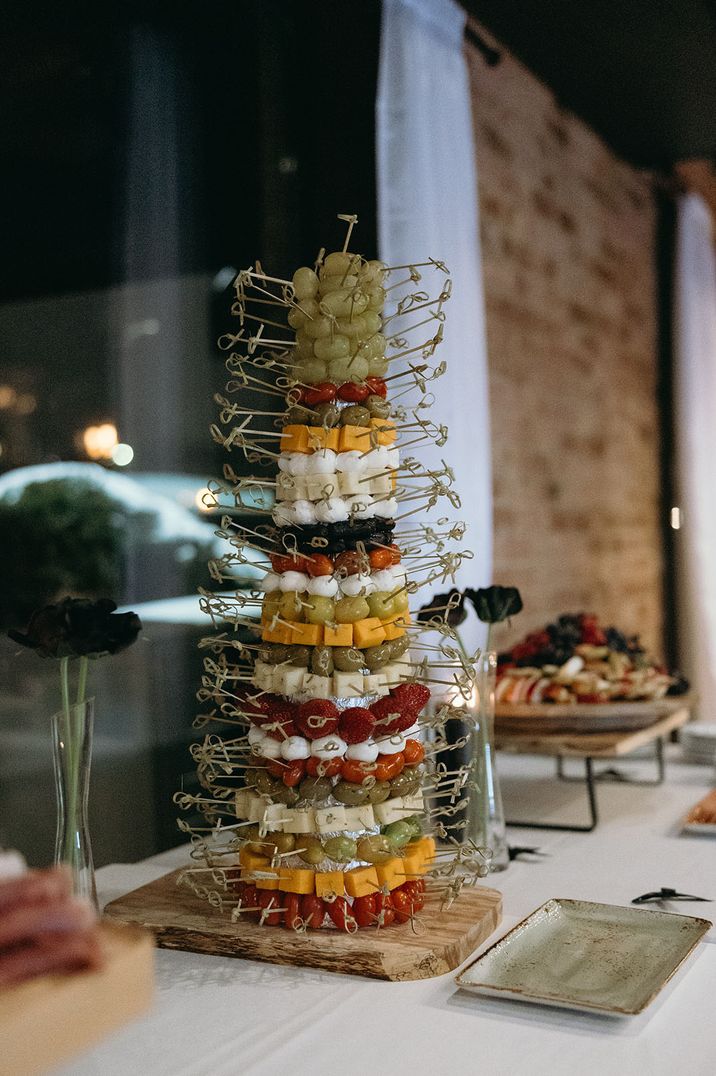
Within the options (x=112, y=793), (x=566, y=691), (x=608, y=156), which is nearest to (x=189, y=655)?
(x=112, y=793)

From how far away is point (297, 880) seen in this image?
127 centimetres

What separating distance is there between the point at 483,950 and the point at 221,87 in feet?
5.84

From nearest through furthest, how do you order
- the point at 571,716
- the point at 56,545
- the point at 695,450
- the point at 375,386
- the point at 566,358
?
the point at 375,386 < the point at 56,545 < the point at 571,716 < the point at 566,358 < the point at 695,450

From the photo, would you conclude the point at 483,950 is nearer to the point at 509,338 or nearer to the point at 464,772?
→ the point at 464,772

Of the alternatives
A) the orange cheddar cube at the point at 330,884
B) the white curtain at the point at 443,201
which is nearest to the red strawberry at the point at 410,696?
the orange cheddar cube at the point at 330,884

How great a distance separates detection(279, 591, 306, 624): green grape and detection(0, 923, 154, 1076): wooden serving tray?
0.60 m

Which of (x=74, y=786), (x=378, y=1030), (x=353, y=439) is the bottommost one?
(x=378, y=1030)

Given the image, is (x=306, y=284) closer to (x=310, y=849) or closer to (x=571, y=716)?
(x=310, y=849)

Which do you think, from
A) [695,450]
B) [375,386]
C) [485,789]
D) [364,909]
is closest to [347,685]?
[364,909]

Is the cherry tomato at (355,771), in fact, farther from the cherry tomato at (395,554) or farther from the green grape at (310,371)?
the green grape at (310,371)

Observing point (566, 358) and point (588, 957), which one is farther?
point (566, 358)

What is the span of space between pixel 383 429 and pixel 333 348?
114mm

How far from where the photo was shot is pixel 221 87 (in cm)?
226

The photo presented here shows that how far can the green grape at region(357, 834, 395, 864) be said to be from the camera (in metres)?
1.28
